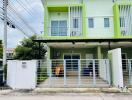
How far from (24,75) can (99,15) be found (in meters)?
11.0

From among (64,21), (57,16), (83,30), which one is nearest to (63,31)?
(64,21)

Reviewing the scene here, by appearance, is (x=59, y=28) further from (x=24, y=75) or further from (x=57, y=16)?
(x=24, y=75)

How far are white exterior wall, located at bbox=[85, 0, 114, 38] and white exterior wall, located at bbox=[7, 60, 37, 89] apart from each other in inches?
358

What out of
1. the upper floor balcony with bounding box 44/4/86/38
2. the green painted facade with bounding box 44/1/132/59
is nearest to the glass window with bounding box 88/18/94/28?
the green painted facade with bounding box 44/1/132/59

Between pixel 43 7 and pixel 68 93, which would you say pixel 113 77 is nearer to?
pixel 68 93

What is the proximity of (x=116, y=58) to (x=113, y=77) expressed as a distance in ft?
4.92

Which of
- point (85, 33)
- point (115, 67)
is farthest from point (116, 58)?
point (85, 33)

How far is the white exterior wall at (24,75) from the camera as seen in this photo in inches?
537

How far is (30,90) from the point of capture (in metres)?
13.0

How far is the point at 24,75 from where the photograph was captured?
543 inches

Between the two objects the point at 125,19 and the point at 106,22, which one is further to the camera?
the point at 106,22

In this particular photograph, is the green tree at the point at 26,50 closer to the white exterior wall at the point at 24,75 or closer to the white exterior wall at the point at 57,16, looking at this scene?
the white exterior wall at the point at 57,16

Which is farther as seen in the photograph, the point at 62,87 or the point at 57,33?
the point at 57,33

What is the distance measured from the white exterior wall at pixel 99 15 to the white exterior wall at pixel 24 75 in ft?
29.8
